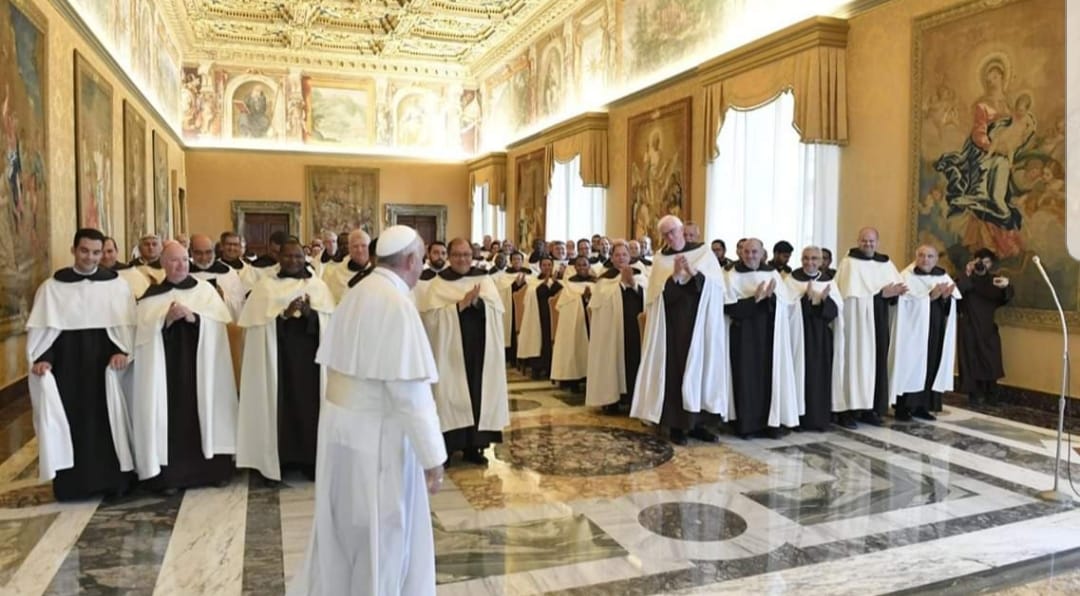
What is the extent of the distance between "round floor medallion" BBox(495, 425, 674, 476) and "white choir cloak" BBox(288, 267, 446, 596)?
116 inches

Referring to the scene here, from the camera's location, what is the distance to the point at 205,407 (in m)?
5.45

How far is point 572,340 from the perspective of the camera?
9.39 meters

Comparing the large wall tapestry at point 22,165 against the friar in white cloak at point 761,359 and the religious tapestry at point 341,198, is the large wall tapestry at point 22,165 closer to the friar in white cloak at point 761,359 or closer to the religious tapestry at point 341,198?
the friar in white cloak at point 761,359

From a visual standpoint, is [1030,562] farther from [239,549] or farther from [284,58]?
[284,58]

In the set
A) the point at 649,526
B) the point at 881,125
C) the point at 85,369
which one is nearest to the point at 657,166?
the point at 881,125

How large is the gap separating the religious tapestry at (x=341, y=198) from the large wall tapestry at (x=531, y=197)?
5241 mm

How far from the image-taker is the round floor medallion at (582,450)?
6.20 meters

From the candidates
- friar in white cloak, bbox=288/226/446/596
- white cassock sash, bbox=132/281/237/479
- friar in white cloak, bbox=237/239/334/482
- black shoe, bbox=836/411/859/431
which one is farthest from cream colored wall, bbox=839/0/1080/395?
friar in white cloak, bbox=288/226/446/596

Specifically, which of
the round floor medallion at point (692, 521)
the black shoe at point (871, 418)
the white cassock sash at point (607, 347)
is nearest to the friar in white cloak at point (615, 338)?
the white cassock sash at point (607, 347)

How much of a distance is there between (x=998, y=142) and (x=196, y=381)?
26.4ft

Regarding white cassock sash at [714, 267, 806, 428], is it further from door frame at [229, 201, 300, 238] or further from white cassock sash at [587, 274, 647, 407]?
door frame at [229, 201, 300, 238]

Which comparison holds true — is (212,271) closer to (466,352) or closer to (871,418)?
(466,352)

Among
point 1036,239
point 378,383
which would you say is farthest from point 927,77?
point 378,383

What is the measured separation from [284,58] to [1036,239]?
20490 millimetres
